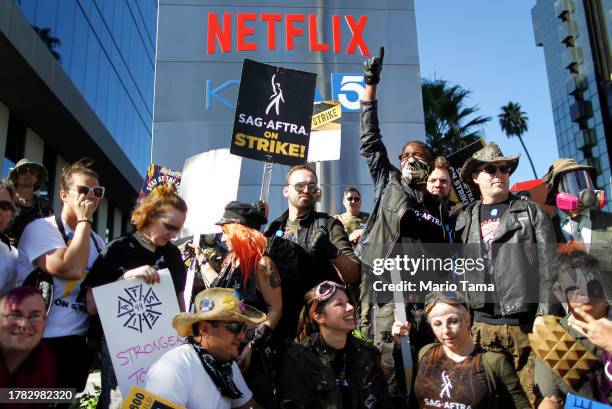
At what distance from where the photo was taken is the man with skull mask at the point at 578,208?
4.42m

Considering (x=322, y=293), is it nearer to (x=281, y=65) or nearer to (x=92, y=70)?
(x=281, y=65)

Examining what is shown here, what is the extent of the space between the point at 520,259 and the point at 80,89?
62.1 feet

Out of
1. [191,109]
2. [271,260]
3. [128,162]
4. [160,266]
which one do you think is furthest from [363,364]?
[128,162]

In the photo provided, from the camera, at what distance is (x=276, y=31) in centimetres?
1318

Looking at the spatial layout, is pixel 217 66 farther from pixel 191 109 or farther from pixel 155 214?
pixel 155 214

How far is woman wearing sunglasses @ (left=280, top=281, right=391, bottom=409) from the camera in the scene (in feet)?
10.5

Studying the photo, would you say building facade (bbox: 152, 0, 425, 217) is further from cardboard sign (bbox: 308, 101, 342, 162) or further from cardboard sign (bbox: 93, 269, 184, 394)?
cardboard sign (bbox: 93, 269, 184, 394)

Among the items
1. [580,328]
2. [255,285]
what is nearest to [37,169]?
[255,285]

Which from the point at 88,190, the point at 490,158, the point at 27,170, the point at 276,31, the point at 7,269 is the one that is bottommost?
the point at 7,269

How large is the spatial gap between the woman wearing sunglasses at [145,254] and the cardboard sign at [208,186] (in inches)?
52.3

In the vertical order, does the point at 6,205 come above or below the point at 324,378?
above

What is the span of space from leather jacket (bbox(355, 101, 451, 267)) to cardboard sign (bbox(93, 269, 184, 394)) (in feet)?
4.60

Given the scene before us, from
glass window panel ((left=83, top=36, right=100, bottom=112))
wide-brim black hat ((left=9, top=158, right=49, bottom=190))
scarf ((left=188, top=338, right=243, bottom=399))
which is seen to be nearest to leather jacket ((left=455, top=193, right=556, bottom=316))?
scarf ((left=188, top=338, right=243, bottom=399))
